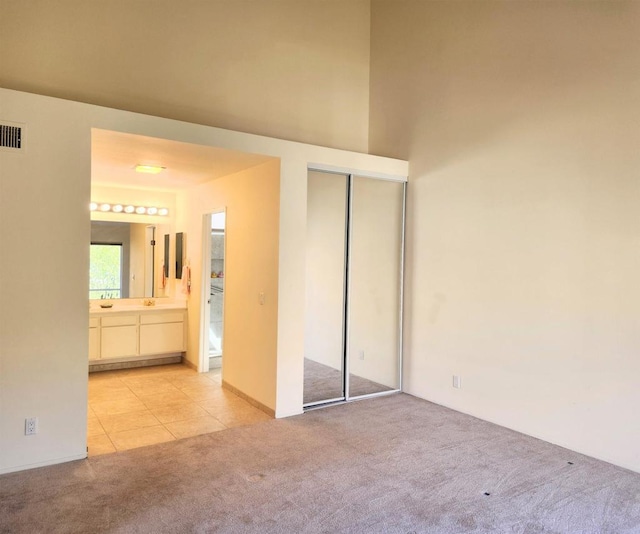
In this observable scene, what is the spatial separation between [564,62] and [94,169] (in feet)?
Answer: 14.7

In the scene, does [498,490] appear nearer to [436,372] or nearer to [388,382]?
[436,372]

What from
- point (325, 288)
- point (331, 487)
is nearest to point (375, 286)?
point (325, 288)

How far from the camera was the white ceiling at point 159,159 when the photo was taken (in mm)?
3768

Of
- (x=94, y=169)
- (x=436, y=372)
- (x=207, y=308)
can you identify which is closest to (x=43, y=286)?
(x=94, y=169)

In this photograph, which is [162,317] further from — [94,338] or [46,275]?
[46,275]

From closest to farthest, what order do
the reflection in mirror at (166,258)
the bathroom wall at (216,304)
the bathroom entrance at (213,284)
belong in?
the bathroom entrance at (213,284) < the bathroom wall at (216,304) < the reflection in mirror at (166,258)

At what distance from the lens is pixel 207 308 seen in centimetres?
589

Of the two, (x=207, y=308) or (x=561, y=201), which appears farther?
(x=207, y=308)

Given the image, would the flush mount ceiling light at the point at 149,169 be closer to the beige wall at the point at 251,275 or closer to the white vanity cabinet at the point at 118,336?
the beige wall at the point at 251,275

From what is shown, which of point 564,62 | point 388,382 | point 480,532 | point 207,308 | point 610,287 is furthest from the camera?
point 207,308

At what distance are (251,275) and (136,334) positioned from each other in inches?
85.6

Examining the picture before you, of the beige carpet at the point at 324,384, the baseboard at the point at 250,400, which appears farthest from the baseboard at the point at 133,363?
the beige carpet at the point at 324,384

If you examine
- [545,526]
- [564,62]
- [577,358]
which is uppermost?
[564,62]

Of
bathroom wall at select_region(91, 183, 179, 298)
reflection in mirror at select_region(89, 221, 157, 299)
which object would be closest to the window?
reflection in mirror at select_region(89, 221, 157, 299)
